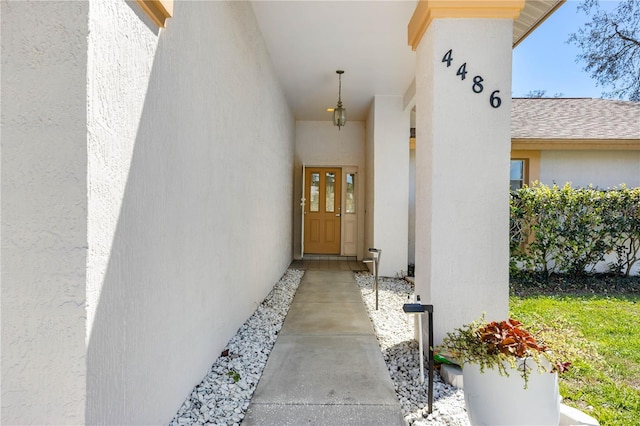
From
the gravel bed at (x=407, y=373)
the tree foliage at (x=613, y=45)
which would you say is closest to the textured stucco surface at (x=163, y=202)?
the gravel bed at (x=407, y=373)

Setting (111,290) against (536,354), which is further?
(536,354)

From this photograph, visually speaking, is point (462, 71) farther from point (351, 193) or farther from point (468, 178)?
point (351, 193)

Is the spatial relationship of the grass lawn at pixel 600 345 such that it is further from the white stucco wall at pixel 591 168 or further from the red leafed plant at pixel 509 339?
the white stucco wall at pixel 591 168

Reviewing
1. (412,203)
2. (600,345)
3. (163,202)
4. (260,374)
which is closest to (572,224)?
(412,203)

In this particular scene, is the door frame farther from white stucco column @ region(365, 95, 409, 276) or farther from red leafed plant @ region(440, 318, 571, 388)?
red leafed plant @ region(440, 318, 571, 388)

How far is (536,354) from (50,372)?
6.32ft

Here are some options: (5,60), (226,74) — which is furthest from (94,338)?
(226,74)

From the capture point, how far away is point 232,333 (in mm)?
3324

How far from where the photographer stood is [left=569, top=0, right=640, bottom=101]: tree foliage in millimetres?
7250

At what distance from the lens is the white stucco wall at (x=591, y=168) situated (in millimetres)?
7105

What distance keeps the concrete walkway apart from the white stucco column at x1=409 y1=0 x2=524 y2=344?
74 centimetres

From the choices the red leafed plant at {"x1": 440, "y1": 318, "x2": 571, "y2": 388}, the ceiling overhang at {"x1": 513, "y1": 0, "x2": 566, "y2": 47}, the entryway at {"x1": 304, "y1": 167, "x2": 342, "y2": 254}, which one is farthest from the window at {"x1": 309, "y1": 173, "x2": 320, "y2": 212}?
the red leafed plant at {"x1": 440, "y1": 318, "x2": 571, "y2": 388}

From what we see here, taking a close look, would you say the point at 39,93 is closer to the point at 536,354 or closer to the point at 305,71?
the point at 536,354

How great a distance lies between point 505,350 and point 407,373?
1.26 m
